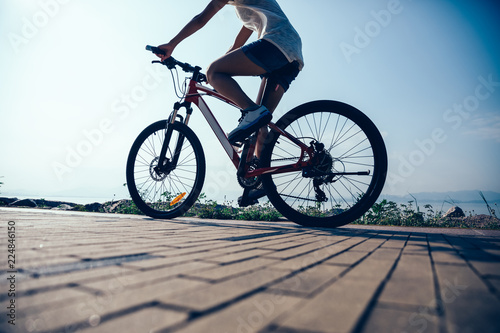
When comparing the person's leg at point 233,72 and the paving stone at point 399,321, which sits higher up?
the person's leg at point 233,72

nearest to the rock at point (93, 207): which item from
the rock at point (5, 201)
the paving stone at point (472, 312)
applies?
the rock at point (5, 201)

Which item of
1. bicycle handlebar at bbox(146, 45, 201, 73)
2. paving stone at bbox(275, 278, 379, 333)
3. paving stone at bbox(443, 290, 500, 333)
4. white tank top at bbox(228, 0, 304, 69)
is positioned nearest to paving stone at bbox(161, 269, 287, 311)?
paving stone at bbox(275, 278, 379, 333)

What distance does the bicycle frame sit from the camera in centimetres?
265

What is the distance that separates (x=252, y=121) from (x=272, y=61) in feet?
1.74

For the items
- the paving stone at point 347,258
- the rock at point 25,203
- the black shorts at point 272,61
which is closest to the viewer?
the paving stone at point 347,258

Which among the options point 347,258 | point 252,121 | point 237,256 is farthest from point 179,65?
point 347,258

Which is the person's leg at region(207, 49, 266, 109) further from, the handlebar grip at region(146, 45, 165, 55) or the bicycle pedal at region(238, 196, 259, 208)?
the bicycle pedal at region(238, 196, 259, 208)

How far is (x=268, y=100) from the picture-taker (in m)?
2.73

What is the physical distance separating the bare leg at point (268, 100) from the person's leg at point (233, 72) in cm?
17

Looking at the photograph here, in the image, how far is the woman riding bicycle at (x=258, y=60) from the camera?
2.47 metres

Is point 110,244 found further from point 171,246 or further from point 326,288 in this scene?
point 326,288

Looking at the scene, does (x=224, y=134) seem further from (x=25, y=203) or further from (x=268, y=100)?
(x=25, y=203)

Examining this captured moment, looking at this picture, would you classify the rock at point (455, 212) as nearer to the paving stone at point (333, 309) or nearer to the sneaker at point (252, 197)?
the sneaker at point (252, 197)

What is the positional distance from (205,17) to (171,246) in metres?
2.11
